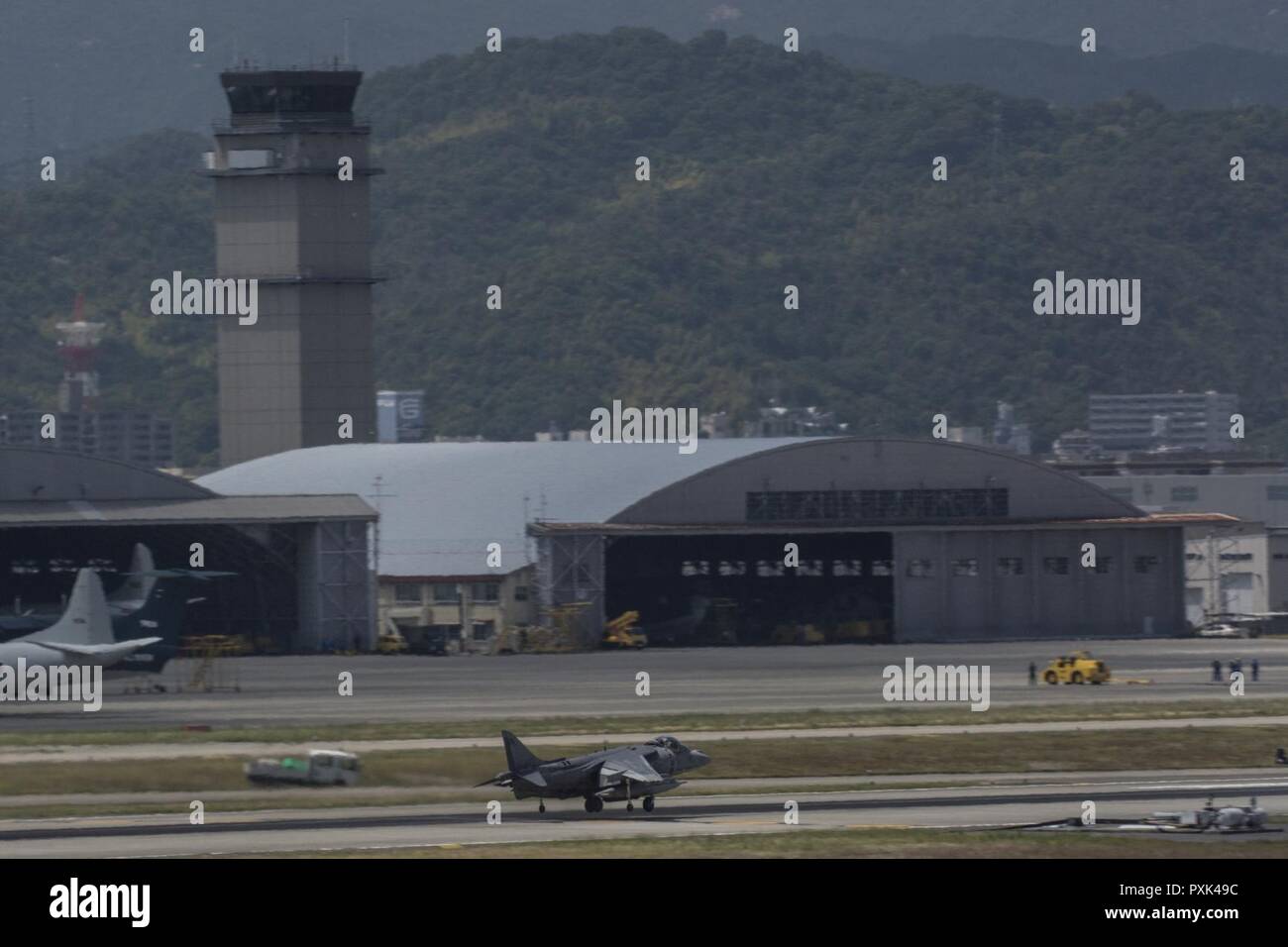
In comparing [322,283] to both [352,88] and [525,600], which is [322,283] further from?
[525,600]

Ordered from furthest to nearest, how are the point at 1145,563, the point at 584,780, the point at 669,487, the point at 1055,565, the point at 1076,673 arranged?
the point at 1145,563
the point at 1055,565
the point at 669,487
the point at 1076,673
the point at 584,780

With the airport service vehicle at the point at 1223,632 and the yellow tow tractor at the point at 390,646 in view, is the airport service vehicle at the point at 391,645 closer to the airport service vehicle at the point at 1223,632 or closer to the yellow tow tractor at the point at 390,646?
the yellow tow tractor at the point at 390,646

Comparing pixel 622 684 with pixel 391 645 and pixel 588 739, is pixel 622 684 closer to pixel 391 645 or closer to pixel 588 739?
pixel 588 739

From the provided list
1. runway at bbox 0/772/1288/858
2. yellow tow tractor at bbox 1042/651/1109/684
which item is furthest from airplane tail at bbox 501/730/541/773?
yellow tow tractor at bbox 1042/651/1109/684

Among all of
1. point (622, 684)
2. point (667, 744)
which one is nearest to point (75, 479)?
point (622, 684)
